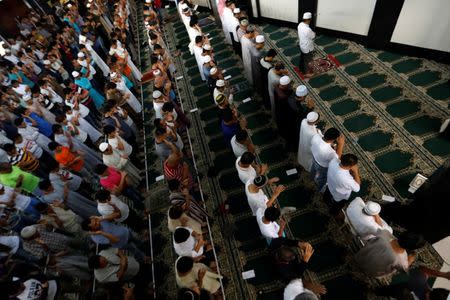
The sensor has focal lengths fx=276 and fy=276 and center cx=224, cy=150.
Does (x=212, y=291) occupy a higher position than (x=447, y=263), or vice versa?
(x=212, y=291)

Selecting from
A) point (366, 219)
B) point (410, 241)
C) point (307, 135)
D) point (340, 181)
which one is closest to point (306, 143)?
point (307, 135)

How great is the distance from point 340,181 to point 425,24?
4.09 m

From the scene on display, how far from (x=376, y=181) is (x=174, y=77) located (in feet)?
17.5

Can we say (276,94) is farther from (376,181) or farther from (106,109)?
(106,109)

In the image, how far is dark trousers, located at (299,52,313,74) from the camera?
5.63m

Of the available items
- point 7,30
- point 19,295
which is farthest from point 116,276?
point 7,30

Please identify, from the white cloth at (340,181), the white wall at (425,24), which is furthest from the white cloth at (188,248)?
the white wall at (425,24)

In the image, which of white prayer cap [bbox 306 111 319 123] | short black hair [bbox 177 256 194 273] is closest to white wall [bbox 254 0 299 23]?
white prayer cap [bbox 306 111 319 123]

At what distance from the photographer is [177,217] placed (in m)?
2.98

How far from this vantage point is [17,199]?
146 inches

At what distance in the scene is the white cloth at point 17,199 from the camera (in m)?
3.61

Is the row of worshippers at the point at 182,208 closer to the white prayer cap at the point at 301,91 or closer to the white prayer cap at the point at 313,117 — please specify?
the white prayer cap at the point at 313,117

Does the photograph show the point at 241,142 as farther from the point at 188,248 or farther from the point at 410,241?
the point at 410,241

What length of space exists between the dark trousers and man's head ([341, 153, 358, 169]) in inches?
134
